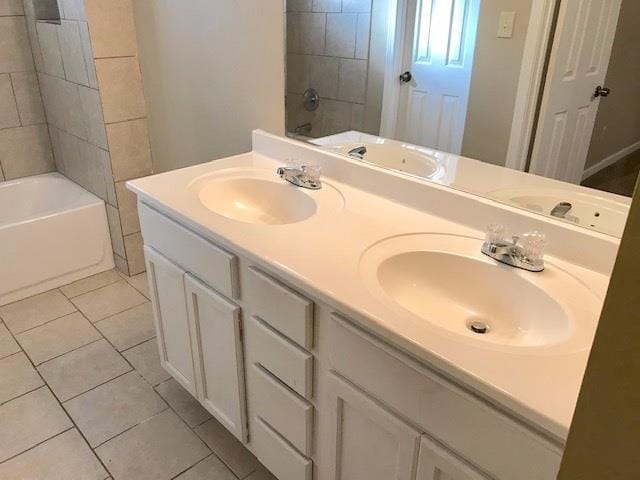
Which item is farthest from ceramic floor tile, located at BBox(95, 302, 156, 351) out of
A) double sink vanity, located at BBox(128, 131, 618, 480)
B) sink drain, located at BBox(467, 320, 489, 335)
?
sink drain, located at BBox(467, 320, 489, 335)

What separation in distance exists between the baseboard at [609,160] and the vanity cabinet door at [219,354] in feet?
3.11

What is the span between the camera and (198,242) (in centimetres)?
142

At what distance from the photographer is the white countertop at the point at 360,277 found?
780mm

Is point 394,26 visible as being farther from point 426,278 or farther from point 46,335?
point 46,335

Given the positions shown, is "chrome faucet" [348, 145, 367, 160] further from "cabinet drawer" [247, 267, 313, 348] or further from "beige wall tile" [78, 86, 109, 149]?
"beige wall tile" [78, 86, 109, 149]

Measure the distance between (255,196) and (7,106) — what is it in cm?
201

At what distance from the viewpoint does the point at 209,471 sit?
1646 millimetres

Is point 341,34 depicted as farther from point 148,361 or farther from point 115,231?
point 115,231

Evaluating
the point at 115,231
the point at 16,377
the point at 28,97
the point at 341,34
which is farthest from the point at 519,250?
the point at 28,97

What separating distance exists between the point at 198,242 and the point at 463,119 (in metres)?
0.82

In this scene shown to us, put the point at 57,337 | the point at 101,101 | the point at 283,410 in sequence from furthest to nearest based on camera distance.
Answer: the point at 101,101 → the point at 57,337 → the point at 283,410

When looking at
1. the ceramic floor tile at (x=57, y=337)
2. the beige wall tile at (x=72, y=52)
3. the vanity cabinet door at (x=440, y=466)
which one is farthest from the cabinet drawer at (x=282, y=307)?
the beige wall tile at (x=72, y=52)

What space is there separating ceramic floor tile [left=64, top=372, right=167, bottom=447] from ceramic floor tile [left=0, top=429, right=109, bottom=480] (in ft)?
0.18

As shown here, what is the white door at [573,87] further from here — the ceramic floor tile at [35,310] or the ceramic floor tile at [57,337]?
the ceramic floor tile at [35,310]
